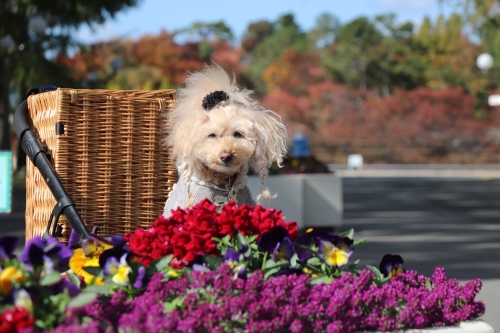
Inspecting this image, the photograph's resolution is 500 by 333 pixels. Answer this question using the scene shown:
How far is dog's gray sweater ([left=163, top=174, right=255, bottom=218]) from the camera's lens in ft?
13.5

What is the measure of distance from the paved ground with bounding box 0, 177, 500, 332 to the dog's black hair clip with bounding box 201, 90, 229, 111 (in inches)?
111

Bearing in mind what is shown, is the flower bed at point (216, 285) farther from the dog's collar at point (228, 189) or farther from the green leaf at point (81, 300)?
the dog's collar at point (228, 189)

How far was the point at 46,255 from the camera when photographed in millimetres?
2770

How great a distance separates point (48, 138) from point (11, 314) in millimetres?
1868

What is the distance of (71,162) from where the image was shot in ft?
13.1

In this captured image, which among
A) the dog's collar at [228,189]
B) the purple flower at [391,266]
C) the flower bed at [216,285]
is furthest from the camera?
the dog's collar at [228,189]

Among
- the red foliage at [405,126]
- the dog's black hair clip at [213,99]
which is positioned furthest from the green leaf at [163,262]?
the red foliage at [405,126]

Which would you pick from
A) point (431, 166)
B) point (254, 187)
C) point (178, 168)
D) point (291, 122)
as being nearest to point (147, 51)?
point (291, 122)

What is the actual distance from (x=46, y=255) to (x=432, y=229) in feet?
37.9

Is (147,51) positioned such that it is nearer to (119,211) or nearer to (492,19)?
(492,19)

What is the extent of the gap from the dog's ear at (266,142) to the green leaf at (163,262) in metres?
1.29

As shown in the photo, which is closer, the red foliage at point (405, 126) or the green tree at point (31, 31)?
the green tree at point (31, 31)

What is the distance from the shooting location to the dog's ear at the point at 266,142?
4191 millimetres

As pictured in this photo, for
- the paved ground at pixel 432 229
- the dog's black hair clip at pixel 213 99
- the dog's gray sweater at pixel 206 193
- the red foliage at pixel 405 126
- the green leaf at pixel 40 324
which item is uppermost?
the red foliage at pixel 405 126
